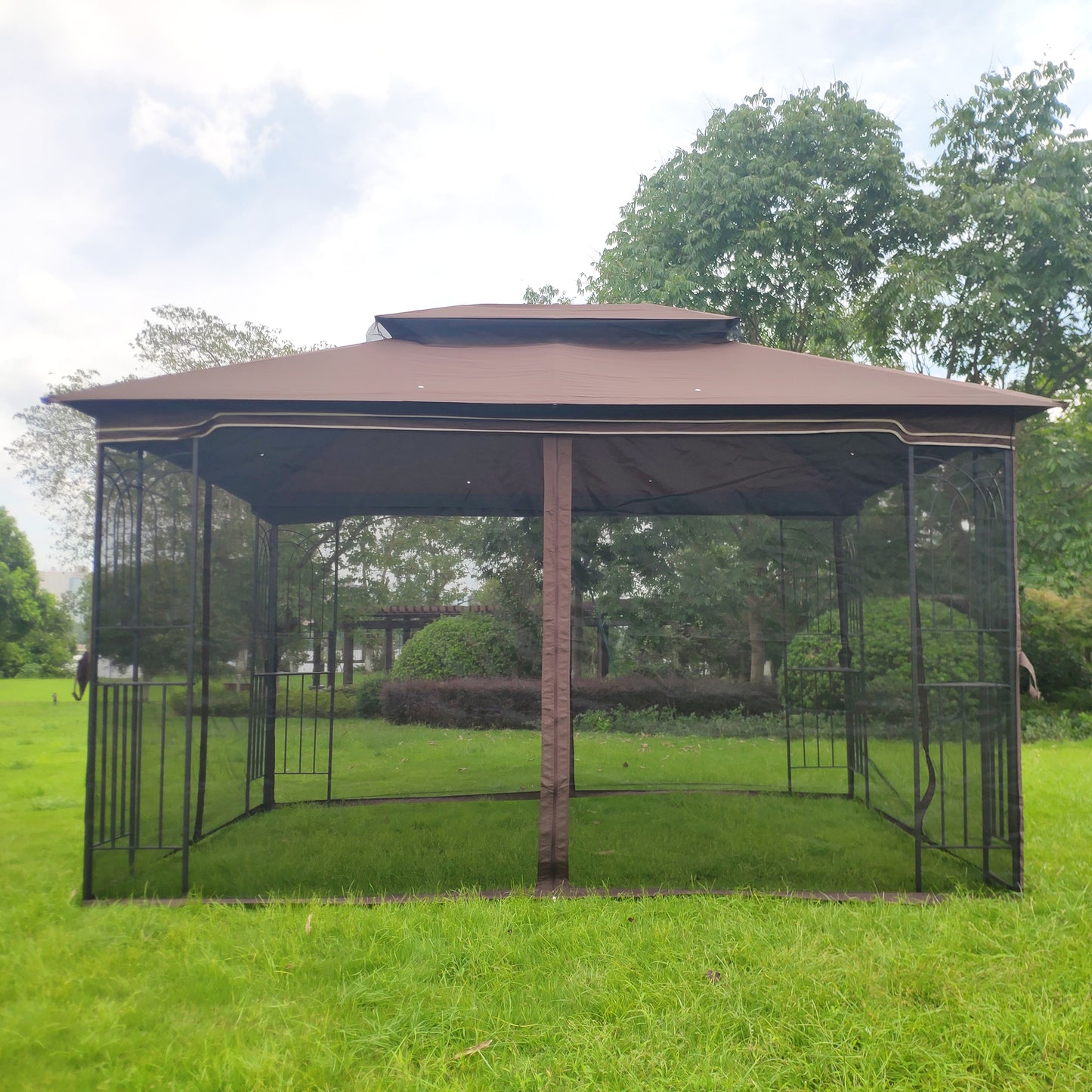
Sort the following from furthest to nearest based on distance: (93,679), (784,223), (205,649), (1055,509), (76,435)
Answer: (76,435), (784,223), (1055,509), (205,649), (93,679)

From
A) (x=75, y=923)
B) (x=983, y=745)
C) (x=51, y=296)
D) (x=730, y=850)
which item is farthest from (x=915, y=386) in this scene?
(x=51, y=296)

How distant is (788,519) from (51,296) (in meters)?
16.7

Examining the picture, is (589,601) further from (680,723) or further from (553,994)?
(553,994)

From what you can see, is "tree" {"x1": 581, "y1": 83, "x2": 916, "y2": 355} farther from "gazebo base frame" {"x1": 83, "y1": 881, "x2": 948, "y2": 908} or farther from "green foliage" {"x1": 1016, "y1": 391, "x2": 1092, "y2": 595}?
"gazebo base frame" {"x1": 83, "y1": 881, "x2": 948, "y2": 908}

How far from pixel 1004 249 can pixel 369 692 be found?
8.34m

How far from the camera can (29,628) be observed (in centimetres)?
2014

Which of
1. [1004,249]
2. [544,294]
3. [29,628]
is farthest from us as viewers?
[29,628]

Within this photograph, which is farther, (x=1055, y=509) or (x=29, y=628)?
(x=29, y=628)

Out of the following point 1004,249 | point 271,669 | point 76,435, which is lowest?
point 271,669

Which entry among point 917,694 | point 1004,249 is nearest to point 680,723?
point 917,694

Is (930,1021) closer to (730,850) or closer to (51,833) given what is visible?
(730,850)

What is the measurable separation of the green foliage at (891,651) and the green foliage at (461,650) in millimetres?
1546

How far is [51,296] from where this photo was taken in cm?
1569

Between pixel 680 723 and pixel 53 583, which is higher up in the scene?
pixel 53 583
